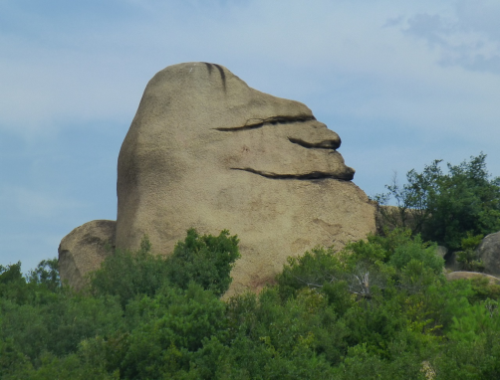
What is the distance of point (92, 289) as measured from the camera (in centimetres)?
1711

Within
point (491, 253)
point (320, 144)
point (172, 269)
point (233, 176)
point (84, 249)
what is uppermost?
→ point (320, 144)

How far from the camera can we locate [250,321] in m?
13.9

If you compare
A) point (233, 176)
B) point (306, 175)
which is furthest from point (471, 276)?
point (233, 176)

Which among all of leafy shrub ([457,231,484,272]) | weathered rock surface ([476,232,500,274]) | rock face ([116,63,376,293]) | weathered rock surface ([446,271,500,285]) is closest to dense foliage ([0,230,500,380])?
weathered rock surface ([446,271,500,285])

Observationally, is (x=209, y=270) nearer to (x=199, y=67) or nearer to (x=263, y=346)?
(x=263, y=346)

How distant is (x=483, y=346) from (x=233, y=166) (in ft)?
31.0

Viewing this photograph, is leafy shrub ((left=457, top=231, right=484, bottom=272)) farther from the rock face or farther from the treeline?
the treeline

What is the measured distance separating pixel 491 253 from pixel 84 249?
10.2m

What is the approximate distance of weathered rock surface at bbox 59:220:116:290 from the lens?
1986 cm

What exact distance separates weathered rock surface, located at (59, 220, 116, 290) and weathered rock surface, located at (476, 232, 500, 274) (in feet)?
31.0

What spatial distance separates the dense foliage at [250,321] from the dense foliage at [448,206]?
416 centimetres

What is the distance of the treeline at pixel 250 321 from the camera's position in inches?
488

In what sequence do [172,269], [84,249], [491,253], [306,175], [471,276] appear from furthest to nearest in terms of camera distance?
[306,175]
[491,253]
[84,249]
[471,276]
[172,269]

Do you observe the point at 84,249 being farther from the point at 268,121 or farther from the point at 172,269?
the point at 268,121
